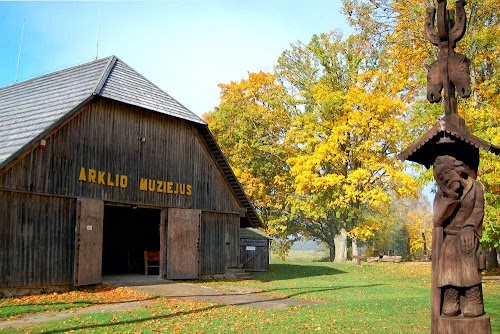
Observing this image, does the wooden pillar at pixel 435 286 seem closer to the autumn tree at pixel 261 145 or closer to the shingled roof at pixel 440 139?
the shingled roof at pixel 440 139

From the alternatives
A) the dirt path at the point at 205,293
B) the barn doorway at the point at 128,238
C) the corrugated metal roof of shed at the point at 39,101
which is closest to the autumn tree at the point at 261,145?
the barn doorway at the point at 128,238

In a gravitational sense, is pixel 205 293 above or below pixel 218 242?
below

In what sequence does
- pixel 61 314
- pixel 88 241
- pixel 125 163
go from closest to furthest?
pixel 61 314, pixel 88 241, pixel 125 163

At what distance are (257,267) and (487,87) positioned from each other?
562 inches

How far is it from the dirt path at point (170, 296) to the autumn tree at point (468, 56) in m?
8.09

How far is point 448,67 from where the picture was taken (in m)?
6.70

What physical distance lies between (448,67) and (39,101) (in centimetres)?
1586

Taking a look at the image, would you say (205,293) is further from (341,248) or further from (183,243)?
(341,248)

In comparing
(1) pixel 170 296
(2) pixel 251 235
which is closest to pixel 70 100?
(1) pixel 170 296

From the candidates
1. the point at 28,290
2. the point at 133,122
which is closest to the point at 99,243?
the point at 28,290

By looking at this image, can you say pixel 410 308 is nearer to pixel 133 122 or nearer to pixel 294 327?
pixel 294 327

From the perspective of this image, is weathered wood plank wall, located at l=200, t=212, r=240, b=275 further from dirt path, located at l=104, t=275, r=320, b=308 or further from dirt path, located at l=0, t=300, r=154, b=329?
dirt path, located at l=0, t=300, r=154, b=329

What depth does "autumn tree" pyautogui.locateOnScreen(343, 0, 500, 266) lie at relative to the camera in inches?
703

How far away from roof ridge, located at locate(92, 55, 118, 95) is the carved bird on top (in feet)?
40.5
